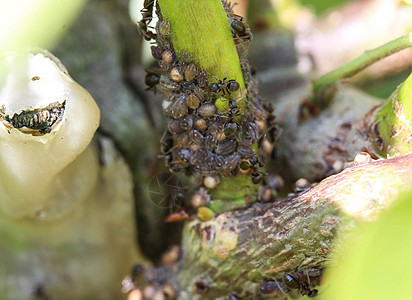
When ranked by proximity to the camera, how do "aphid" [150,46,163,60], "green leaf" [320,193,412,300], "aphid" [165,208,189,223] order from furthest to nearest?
1. "aphid" [165,208,189,223]
2. "aphid" [150,46,163,60]
3. "green leaf" [320,193,412,300]

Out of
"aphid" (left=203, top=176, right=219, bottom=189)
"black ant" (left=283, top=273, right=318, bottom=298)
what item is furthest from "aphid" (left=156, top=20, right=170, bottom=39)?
"black ant" (left=283, top=273, right=318, bottom=298)

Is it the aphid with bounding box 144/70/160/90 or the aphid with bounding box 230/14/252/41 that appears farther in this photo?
the aphid with bounding box 144/70/160/90

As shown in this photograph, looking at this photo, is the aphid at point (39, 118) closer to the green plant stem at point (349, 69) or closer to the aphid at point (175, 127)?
the aphid at point (175, 127)

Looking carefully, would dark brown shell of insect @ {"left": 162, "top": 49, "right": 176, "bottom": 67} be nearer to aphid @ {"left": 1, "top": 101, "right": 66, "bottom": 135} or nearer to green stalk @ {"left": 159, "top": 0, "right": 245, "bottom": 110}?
green stalk @ {"left": 159, "top": 0, "right": 245, "bottom": 110}

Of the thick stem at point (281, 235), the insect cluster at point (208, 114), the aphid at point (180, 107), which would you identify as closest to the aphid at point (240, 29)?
the insect cluster at point (208, 114)

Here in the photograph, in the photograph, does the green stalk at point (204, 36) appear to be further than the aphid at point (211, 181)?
No

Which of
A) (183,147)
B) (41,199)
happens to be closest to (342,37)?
(183,147)
